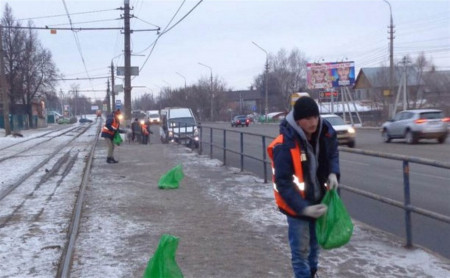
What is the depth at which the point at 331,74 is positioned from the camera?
6506 cm

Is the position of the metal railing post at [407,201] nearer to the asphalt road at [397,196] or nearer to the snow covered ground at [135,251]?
the snow covered ground at [135,251]

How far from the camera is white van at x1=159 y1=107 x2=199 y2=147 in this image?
2838 centimetres

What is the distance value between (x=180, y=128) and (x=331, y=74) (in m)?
38.0

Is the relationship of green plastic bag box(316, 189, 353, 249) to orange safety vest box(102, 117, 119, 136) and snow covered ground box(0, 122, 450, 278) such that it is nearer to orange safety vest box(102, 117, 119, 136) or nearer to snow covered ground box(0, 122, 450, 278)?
snow covered ground box(0, 122, 450, 278)

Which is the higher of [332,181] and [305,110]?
[305,110]

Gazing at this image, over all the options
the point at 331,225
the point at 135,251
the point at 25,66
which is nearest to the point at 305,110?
the point at 331,225

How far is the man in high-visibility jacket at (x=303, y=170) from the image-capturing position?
197 inches

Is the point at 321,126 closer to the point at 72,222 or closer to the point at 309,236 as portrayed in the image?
the point at 309,236

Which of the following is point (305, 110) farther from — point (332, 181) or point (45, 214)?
point (45, 214)

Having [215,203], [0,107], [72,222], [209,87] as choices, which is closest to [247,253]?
[72,222]

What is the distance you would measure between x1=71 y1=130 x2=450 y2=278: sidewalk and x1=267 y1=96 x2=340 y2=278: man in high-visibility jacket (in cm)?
158

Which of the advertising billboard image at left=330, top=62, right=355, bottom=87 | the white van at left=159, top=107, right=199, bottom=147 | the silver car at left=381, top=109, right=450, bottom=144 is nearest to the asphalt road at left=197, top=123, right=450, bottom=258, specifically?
the white van at left=159, top=107, right=199, bottom=147

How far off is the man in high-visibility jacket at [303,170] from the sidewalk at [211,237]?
5.19 ft

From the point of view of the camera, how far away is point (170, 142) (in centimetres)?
3231
